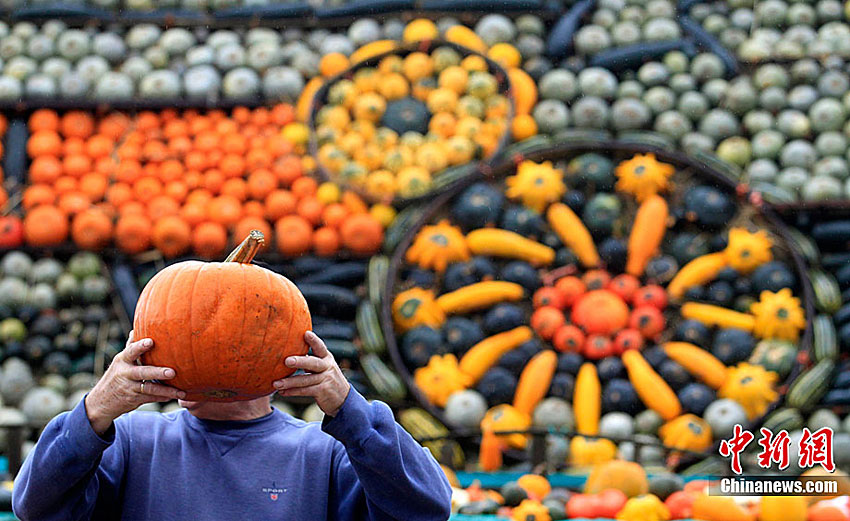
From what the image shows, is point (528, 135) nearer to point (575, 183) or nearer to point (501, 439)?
point (575, 183)

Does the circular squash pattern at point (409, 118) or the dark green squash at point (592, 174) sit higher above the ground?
the circular squash pattern at point (409, 118)

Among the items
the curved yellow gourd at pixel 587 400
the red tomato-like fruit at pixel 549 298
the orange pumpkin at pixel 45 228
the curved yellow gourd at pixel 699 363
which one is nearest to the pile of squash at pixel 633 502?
the curved yellow gourd at pixel 587 400

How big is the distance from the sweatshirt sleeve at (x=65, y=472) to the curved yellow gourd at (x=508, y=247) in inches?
225

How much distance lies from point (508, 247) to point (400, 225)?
84 cm

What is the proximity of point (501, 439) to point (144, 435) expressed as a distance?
4591mm

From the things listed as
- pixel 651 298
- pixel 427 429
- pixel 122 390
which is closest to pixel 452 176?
pixel 651 298

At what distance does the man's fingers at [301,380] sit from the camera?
7.32 ft

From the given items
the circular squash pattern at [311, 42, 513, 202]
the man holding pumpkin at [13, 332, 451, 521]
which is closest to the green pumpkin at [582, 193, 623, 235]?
the circular squash pattern at [311, 42, 513, 202]

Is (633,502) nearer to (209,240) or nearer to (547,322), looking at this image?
(547,322)

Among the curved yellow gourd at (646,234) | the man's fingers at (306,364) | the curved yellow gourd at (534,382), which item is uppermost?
the man's fingers at (306,364)

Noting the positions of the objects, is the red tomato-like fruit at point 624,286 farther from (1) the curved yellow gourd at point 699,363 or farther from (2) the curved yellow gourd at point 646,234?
(1) the curved yellow gourd at point 699,363

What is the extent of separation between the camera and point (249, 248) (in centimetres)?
247

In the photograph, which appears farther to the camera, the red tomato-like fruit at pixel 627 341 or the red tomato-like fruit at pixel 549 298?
the red tomato-like fruit at pixel 549 298

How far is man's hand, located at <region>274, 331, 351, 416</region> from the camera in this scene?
2.24 meters
